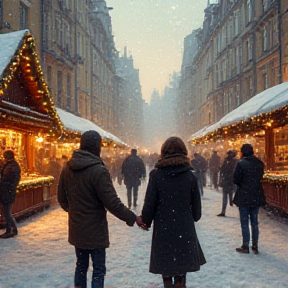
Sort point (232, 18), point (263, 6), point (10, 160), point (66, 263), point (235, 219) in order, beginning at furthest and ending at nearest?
point (232, 18) < point (263, 6) < point (235, 219) < point (10, 160) < point (66, 263)

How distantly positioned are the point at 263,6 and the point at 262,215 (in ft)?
53.3

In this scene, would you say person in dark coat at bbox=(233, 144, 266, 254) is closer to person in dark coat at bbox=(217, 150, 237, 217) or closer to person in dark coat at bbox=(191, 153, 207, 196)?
person in dark coat at bbox=(217, 150, 237, 217)

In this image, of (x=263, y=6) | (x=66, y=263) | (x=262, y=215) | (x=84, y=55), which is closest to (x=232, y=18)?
(x=263, y=6)

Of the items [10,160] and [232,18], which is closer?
[10,160]

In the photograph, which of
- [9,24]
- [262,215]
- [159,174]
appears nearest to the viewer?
[159,174]

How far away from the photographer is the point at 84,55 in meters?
33.3

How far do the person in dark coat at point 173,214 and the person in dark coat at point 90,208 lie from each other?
1.02 ft

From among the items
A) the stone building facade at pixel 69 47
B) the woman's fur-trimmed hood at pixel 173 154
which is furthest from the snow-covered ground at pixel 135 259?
Answer: the stone building facade at pixel 69 47

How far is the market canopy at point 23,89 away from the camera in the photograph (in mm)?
9316

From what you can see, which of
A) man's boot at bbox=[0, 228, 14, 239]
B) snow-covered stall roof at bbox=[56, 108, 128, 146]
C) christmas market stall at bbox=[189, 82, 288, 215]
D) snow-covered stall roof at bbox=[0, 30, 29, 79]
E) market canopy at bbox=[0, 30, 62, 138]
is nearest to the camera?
man's boot at bbox=[0, 228, 14, 239]

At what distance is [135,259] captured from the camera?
6.76 m

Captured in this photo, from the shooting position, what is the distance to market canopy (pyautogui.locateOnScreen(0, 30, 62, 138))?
9.32 metres

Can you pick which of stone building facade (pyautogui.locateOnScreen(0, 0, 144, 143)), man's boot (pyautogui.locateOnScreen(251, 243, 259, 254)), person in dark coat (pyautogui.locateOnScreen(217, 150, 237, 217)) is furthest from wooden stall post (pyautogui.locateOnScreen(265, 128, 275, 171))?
stone building facade (pyautogui.locateOnScreen(0, 0, 144, 143))

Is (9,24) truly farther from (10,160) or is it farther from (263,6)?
(263,6)
